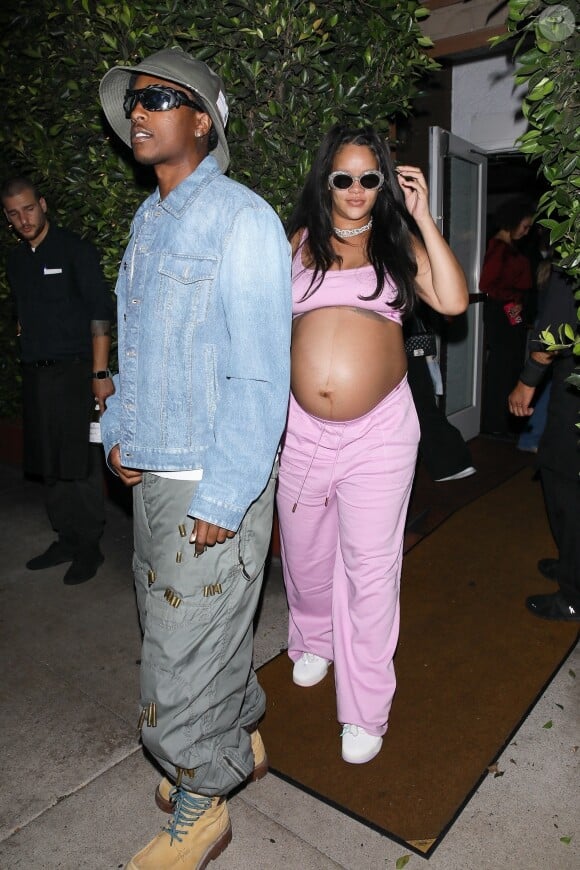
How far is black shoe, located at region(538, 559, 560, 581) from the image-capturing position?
3955mm

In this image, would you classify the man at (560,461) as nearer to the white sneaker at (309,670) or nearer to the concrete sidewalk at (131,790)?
the concrete sidewalk at (131,790)

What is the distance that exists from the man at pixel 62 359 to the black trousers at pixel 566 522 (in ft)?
7.62

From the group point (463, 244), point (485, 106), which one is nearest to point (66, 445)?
point (463, 244)

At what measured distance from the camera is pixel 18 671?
3273 millimetres

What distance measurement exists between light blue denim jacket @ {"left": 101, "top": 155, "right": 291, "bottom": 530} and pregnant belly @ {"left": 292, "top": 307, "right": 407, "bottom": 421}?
2.00 feet

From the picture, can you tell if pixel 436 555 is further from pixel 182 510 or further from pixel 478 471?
pixel 182 510

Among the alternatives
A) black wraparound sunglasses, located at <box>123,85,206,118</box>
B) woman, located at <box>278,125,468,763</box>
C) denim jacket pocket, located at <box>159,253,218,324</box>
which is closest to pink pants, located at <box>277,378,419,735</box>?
woman, located at <box>278,125,468,763</box>

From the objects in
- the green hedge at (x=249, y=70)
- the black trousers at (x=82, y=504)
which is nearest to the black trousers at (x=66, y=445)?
the black trousers at (x=82, y=504)

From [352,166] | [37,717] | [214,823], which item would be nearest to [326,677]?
[214,823]

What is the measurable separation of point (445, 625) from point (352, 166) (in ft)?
7.33

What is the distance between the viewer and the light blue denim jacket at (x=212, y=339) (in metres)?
1.75

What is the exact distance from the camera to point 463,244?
606cm

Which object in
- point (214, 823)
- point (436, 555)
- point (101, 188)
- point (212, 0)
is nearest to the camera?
point (214, 823)

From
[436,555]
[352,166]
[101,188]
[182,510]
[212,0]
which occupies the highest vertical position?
[212,0]
